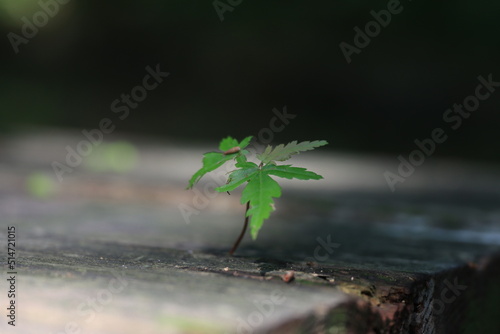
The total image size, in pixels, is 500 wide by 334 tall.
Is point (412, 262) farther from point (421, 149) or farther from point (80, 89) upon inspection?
point (80, 89)

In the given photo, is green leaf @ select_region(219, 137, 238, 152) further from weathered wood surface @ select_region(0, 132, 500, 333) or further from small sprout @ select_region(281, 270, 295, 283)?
small sprout @ select_region(281, 270, 295, 283)

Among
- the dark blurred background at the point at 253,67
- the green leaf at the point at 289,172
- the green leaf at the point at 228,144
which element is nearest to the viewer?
the green leaf at the point at 289,172

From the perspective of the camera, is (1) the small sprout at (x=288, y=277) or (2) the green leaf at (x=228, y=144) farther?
(2) the green leaf at (x=228, y=144)

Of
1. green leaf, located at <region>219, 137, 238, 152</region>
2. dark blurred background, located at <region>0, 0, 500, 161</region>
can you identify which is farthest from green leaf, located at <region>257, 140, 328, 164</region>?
dark blurred background, located at <region>0, 0, 500, 161</region>

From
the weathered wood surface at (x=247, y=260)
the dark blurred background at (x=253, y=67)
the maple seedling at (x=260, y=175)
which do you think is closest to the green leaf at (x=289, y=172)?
the maple seedling at (x=260, y=175)

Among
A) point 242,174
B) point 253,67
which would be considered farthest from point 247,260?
point 253,67

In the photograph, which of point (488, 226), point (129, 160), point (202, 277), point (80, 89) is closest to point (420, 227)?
point (488, 226)

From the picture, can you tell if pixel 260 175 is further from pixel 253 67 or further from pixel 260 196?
pixel 253 67

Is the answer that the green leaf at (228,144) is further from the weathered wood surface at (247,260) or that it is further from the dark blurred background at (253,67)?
the dark blurred background at (253,67)
